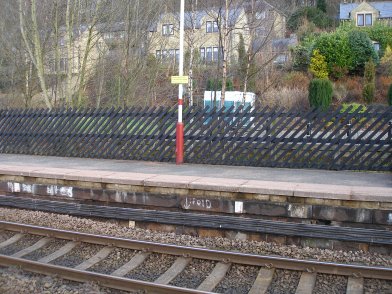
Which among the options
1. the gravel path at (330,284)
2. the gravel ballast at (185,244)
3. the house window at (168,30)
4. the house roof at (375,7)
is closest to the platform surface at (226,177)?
the gravel ballast at (185,244)

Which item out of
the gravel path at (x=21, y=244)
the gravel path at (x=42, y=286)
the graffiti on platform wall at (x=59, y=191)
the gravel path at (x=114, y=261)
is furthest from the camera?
the graffiti on platform wall at (x=59, y=191)

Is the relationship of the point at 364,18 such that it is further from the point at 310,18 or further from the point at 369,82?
the point at 369,82

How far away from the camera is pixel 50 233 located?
803 centimetres

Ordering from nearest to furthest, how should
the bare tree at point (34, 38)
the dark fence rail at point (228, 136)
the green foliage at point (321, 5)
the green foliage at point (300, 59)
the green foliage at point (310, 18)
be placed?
the dark fence rail at point (228, 136)
the bare tree at point (34, 38)
the green foliage at point (300, 59)
the green foliage at point (310, 18)
the green foliage at point (321, 5)

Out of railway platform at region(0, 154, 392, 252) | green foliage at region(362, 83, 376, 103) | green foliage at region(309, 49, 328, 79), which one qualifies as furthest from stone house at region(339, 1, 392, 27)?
railway platform at region(0, 154, 392, 252)

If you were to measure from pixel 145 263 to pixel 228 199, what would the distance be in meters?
2.06

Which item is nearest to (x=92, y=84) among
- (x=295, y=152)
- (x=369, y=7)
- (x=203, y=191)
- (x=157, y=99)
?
(x=157, y=99)

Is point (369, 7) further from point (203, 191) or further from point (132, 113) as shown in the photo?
point (203, 191)

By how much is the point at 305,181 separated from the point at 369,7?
151ft

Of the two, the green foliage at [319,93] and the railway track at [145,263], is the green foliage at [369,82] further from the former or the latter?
the railway track at [145,263]

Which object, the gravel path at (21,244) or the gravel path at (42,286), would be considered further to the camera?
the gravel path at (21,244)

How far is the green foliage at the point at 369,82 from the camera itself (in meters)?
31.2

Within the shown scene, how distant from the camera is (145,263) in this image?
6934 mm

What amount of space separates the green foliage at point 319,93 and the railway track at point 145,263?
78.3 ft
